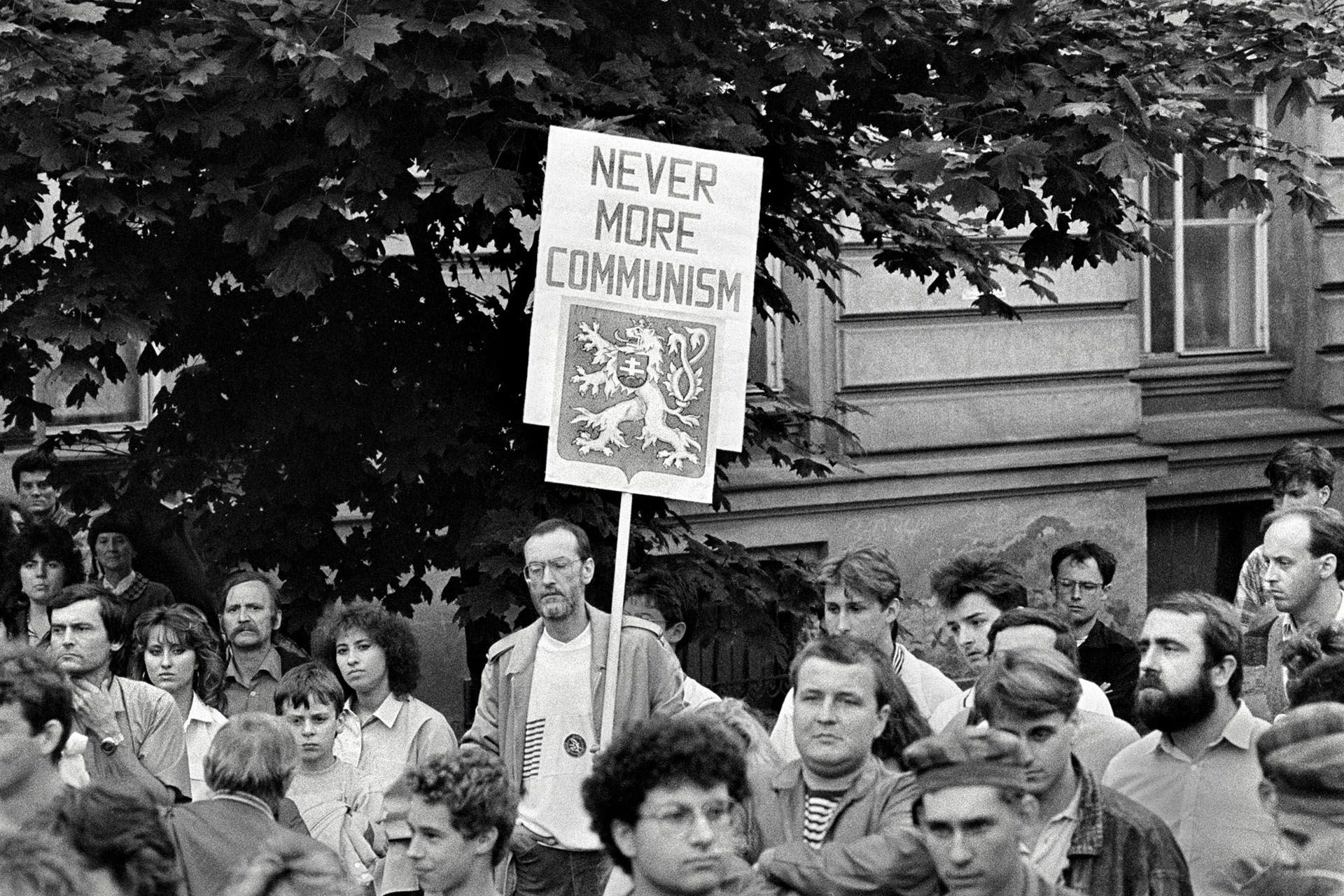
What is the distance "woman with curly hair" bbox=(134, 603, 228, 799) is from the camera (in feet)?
23.0

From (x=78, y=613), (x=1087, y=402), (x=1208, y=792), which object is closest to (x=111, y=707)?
(x=78, y=613)

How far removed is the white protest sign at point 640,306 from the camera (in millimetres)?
7113

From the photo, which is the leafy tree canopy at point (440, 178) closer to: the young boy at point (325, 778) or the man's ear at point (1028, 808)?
the young boy at point (325, 778)

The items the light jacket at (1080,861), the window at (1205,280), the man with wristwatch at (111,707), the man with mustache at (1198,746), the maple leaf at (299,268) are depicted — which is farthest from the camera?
the window at (1205,280)

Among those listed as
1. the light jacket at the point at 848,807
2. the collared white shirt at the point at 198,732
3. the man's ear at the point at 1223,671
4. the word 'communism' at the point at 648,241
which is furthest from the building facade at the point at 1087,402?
the light jacket at the point at 848,807

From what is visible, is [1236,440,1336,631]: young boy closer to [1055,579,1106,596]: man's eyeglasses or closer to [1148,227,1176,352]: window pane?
[1055,579,1106,596]: man's eyeglasses

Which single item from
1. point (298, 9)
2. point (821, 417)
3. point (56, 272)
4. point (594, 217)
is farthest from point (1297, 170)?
point (56, 272)

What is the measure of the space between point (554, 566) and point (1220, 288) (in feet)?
30.4

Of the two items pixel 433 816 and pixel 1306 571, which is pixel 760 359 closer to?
pixel 1306 571

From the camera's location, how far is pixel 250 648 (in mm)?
7621

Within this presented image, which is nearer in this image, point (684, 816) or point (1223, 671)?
point (684, 816)

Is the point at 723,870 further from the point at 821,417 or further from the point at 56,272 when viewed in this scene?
the point at 821,417

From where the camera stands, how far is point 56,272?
7.72 m

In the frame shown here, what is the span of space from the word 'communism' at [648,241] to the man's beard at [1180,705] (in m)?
2.53
